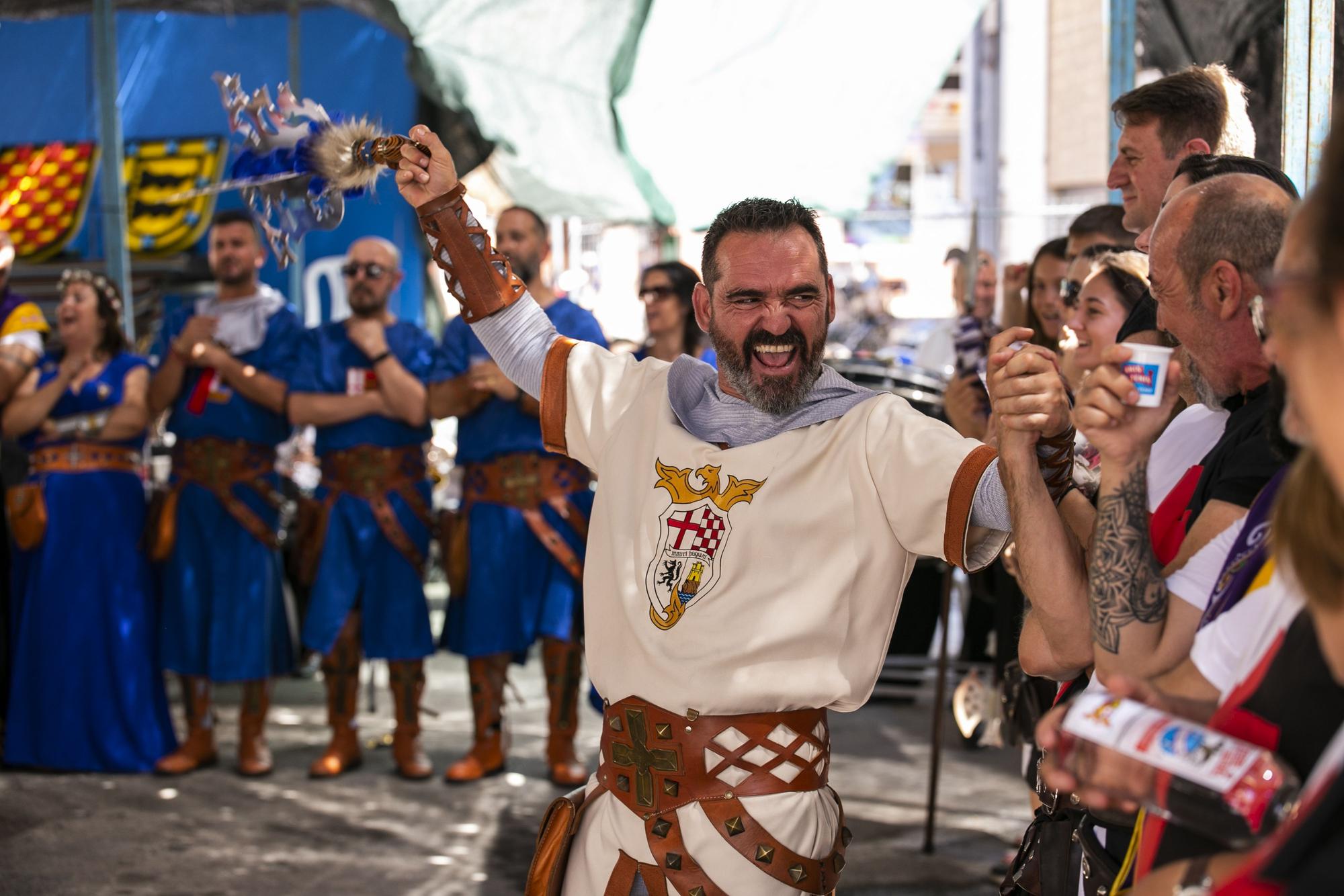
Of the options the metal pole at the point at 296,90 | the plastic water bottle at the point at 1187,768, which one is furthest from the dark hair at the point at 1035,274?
the metal pole at the point at 296,90

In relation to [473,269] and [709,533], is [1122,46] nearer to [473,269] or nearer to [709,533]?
[473,269]

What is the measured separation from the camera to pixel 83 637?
16.8 feet

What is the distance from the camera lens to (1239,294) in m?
1.73

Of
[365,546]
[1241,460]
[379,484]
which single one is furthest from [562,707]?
[1241,460]

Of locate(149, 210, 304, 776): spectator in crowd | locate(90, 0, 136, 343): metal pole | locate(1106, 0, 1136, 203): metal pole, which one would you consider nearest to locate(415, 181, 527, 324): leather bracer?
locate(149, 210, 304, 776): spectator in crowd

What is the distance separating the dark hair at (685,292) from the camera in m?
5.00

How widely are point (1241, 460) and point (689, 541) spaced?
0.90 m

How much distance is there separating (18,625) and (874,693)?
11.6ft

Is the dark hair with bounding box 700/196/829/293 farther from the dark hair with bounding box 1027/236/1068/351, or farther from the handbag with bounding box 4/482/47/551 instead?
the handbag with bounding box 4/482/47/551

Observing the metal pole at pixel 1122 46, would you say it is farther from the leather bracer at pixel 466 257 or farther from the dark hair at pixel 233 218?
the dark hair at pixel 233 218

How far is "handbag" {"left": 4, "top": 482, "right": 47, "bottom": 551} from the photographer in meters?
5.09

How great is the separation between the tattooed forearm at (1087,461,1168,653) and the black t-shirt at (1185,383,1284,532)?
144mm

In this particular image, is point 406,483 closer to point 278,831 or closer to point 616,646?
point 278,831

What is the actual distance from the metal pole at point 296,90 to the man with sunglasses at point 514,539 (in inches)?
89.1
